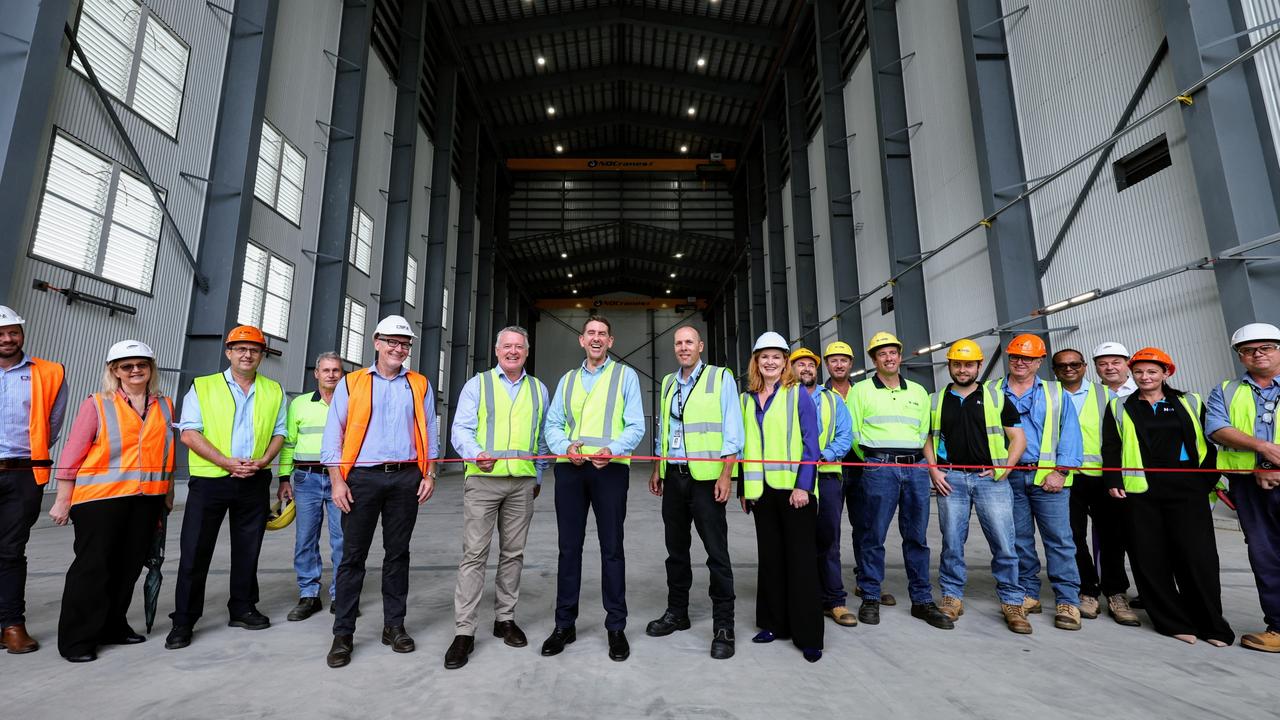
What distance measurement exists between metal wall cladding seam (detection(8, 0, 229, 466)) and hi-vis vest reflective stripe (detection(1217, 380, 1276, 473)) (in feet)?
42.2

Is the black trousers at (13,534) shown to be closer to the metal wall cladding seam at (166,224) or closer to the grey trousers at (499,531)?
the grey trousers at (499,531)

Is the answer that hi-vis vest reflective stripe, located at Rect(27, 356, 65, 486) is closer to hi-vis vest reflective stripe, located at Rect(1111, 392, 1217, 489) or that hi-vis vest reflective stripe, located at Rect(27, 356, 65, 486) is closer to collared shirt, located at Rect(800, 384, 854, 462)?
collared shirt, located at Rect(800, 384, 854, 462)

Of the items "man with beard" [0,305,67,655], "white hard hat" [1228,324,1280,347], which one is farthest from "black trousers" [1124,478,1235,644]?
"man with beard" [0,305,67,655]

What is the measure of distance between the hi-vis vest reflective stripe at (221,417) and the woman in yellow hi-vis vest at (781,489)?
3.51 m

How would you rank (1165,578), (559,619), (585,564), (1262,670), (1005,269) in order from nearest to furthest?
(1262,670), (559,619), (1165,578), (585,564), (1005,269)

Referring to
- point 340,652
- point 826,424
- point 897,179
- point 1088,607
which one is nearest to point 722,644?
point 826,424

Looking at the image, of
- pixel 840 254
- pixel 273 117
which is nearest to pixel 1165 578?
pixel 840 254

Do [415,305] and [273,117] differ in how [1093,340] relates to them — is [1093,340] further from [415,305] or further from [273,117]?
[415,305]

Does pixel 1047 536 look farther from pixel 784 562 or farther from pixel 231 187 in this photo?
Result: pixel 231 187

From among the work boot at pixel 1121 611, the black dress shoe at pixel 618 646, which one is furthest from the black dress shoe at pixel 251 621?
the work boot at pixel 1121 611

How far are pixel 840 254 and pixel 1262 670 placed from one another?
641 inches

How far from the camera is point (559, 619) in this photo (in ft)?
12.7

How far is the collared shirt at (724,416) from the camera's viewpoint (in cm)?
405

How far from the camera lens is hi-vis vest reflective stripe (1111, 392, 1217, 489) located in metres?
4.25
